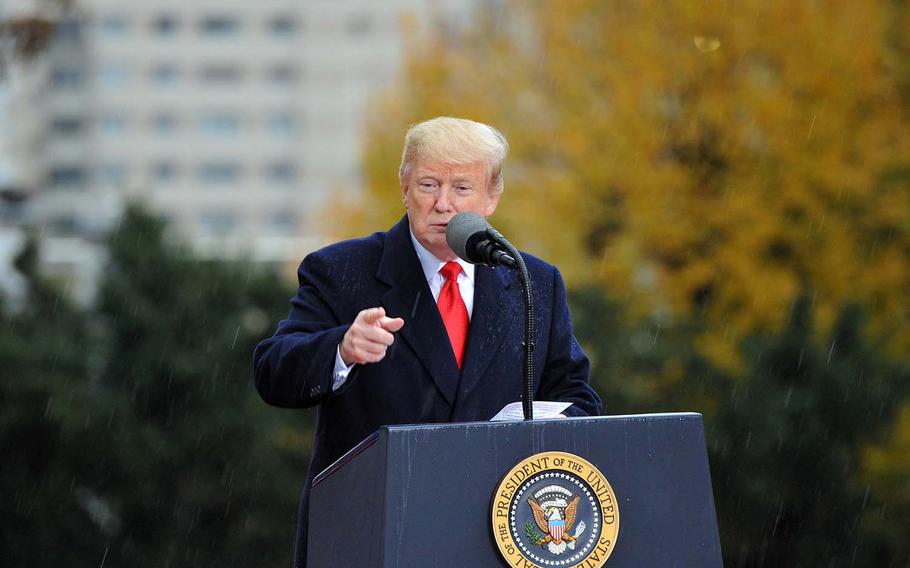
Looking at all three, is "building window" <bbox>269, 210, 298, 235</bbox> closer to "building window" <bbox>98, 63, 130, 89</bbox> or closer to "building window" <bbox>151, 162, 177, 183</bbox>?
"building window" <bbox>151, 162, 177, 183</bbox>

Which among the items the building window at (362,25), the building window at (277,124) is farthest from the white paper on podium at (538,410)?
the building window at (277,124)

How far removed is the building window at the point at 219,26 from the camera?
82.4 meters

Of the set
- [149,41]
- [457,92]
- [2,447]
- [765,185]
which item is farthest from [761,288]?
[149,41]

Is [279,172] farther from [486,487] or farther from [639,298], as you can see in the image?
[486,487]

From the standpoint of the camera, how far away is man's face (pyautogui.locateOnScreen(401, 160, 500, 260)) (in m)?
2.85

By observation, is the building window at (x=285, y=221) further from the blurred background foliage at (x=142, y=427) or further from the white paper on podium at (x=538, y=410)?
the white paper on podium at (x=538, y=410)

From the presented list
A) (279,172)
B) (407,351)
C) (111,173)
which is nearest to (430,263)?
(407,351)

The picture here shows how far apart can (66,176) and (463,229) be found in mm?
87449

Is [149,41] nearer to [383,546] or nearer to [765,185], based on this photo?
[765,185]

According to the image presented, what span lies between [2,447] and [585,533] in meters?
6.72

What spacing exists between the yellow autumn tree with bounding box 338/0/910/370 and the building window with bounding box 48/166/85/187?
73.7 metres

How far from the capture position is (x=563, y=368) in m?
3.04

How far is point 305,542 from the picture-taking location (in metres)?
2.93

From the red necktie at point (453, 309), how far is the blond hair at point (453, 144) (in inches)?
9.5
